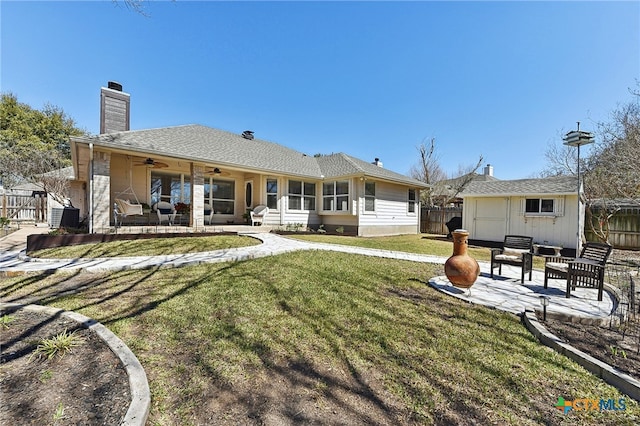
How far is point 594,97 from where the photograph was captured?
11.7 m

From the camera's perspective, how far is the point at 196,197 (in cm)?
1048

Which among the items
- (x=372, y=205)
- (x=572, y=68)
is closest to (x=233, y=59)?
(x=372, y=205)

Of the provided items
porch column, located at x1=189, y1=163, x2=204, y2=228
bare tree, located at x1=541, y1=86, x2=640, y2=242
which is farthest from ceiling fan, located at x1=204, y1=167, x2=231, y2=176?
bare tree, located at x1=541, y1=86, x2=640, y2=242

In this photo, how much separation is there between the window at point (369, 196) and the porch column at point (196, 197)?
8.08 meters

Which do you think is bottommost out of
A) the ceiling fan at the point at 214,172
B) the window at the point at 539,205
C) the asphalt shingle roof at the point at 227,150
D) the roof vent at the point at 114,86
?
the window at the point at 539,205

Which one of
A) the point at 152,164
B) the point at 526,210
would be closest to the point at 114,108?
the point at 152,164

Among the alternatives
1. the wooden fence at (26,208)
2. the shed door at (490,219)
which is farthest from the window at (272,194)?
the wooden fence at (26,208)

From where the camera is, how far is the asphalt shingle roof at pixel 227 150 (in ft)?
31.5

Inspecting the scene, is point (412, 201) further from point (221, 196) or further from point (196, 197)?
point (196, 197)

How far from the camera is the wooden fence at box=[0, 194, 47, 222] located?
686 inches

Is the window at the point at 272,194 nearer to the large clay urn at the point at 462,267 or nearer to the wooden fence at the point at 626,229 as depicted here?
the large clay urn at the point at 462,267

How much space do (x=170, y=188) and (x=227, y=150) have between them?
3158 millimetres

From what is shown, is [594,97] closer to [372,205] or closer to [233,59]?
[372,205]

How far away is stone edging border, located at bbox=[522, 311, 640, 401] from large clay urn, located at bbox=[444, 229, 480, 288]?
1100mm
